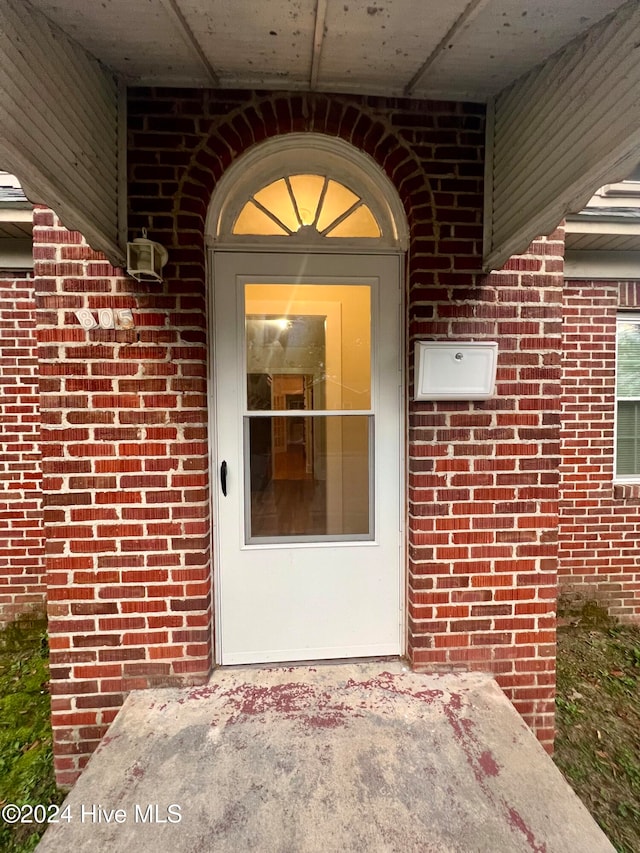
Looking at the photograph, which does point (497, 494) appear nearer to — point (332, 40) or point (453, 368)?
point (453, 368)

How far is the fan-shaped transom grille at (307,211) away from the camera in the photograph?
6.57 feet

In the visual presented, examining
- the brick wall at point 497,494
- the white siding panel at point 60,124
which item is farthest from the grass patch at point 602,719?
the white siding panel at point 60,124

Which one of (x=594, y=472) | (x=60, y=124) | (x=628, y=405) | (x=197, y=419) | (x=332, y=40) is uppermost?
(x=332, y=40)

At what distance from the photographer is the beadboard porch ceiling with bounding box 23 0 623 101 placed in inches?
52.4

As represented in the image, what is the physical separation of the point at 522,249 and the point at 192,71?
1.58 m

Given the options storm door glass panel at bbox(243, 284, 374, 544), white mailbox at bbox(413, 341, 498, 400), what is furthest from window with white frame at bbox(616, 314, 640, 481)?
storm door glass panel at bbox(243, 284, 374, 544)

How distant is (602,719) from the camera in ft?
8.25

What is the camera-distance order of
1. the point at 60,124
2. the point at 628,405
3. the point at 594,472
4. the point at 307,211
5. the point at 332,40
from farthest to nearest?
the point at 628,405 → the point at 594,472 → the point at 307,211 → the point at 332,40 → the point at 60,124

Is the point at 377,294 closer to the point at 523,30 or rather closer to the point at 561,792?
the point at 523,30

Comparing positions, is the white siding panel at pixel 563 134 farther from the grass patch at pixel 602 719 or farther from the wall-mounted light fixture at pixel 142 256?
the grass patch at pixel 602 719

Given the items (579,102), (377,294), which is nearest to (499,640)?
(377,294)

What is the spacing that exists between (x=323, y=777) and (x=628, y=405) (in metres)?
3.62

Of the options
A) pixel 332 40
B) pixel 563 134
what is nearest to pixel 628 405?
pixel 563 134

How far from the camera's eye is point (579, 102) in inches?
53.7
